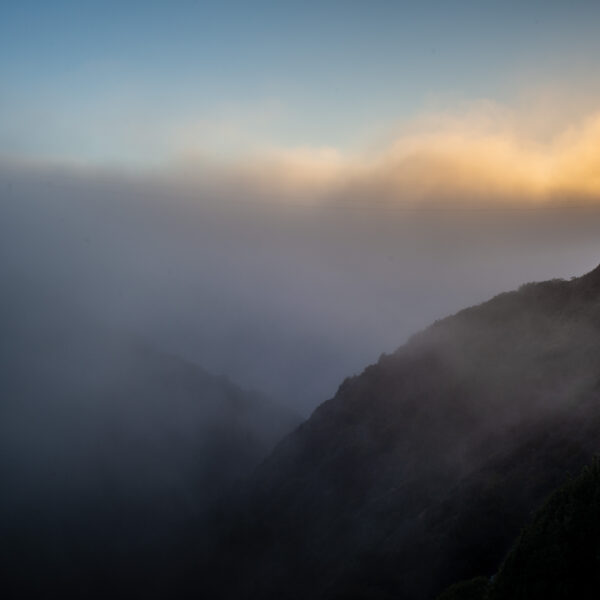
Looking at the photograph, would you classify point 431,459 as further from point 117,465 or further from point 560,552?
point 117,465

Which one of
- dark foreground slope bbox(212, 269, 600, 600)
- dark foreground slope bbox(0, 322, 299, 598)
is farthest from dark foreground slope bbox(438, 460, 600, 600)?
dark foreground slope bbox(0, 322, 299, 598)

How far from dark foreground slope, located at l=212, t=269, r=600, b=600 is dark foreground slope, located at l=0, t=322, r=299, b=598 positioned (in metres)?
16.8

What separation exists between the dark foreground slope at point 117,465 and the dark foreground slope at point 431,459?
16771mm

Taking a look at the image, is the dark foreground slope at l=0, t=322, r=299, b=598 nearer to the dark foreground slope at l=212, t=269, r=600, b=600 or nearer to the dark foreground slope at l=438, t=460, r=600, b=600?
the dark foreground slope at l=212, t=269, r=600, b=600

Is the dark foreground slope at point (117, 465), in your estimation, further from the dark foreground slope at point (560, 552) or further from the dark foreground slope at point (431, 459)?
the dark foreground slope at point (560, 552)

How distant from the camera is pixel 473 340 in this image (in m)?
42.6

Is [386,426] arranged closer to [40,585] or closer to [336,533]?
[336,533]

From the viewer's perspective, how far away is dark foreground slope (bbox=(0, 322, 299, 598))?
72.1m

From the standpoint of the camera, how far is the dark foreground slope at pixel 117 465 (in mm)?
72062

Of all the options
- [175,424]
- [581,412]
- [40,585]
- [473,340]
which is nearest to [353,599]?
[581,412]

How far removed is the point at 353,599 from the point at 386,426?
16.2 meters

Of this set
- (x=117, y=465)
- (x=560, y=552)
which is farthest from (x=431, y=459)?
(x=117, y=465)

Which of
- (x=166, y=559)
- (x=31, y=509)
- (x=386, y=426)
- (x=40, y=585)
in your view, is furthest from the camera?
(x=31, y=509)

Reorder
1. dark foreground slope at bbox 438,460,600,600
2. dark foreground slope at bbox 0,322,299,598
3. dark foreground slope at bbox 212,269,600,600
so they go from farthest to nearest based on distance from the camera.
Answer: dark foreground slope at bbox 0,322,299,598 → dark foreground slope at bbox 212,269,600,600 → dark foreground slope at bbox 438,460,600,600
